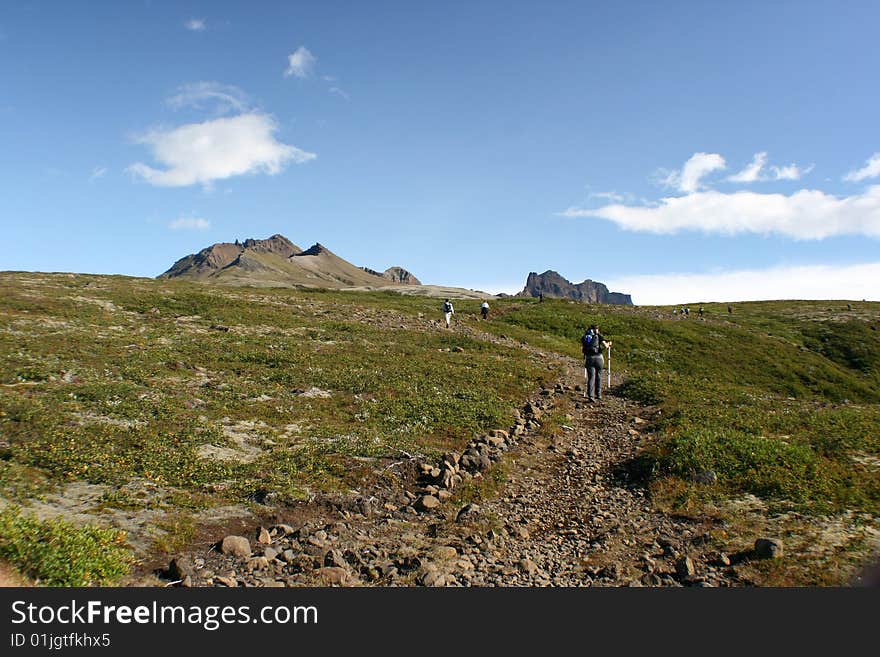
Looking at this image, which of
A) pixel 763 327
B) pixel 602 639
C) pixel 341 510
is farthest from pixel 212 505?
pixel 763 327

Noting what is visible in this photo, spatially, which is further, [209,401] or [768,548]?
[209,401]

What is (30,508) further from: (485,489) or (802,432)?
(802,432)

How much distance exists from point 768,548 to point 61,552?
12.6m

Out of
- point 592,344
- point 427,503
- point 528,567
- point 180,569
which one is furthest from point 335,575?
point 592,344

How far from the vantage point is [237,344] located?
3120 cm

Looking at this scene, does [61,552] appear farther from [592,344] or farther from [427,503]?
[592,344]

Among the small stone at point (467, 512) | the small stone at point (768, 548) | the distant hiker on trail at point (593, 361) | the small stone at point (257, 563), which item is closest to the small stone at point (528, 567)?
the small stone at point (467, 512)

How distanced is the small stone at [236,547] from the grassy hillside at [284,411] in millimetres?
898

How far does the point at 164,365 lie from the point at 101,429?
9763mm

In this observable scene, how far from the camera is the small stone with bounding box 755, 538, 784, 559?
9.48m

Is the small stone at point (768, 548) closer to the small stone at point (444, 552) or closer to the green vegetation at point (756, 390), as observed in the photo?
the green vegetation at point (756, 390)

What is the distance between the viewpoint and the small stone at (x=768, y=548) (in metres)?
9.48

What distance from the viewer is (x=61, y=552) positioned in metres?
7.93

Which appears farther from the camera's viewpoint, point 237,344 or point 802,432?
point 237,344
